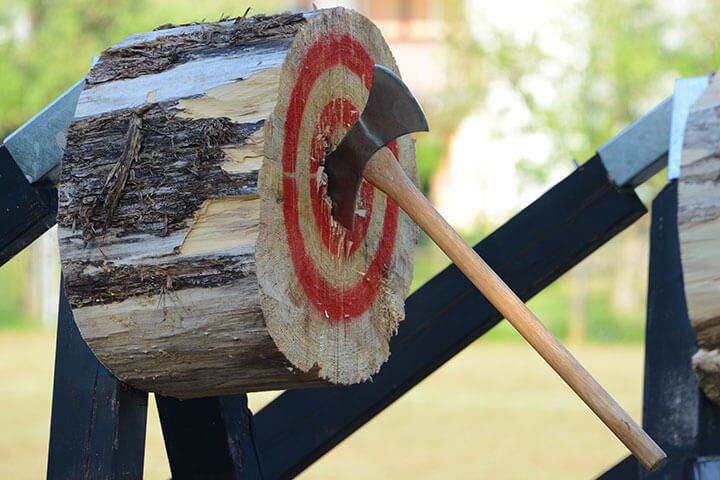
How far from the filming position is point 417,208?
1.92m

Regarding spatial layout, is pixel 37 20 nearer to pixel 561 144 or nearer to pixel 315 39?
pixel 561 144

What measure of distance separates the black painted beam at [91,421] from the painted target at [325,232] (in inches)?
13.9

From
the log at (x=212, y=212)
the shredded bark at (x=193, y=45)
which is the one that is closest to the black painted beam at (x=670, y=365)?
the log at (x=212, y=212)

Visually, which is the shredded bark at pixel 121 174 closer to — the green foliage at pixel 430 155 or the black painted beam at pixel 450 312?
the black painted beam at pixel 450 312

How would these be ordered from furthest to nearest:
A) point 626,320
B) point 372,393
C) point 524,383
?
1. point 626,320
2. point 524,383
3. point 372,393

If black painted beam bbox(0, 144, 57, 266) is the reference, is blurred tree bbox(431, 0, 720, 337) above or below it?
below

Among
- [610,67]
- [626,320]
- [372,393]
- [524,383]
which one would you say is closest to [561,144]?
[610,67]

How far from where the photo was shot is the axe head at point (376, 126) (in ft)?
6.16

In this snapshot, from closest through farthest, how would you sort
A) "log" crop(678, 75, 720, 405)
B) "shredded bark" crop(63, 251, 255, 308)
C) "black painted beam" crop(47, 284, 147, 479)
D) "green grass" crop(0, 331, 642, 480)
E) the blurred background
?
"shredded bark" crop(63, 251, 255, 308) → "black painted beam" crop(47, 284, 147, 479) → "log" crop(678, 75, 720, 405) → "green grass" crop(0, 331, 642, 480) → the blurred background

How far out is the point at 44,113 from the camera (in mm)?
2201

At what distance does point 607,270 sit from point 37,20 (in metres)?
9.69

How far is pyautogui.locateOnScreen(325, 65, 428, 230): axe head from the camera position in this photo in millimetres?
1879

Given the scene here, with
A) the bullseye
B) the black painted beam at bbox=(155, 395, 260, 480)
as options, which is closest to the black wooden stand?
the black painted beam at bbox=(155, 395, 260, 480)

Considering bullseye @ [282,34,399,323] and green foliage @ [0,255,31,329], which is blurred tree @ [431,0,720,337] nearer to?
green foliage @ [0,255,31,329]
